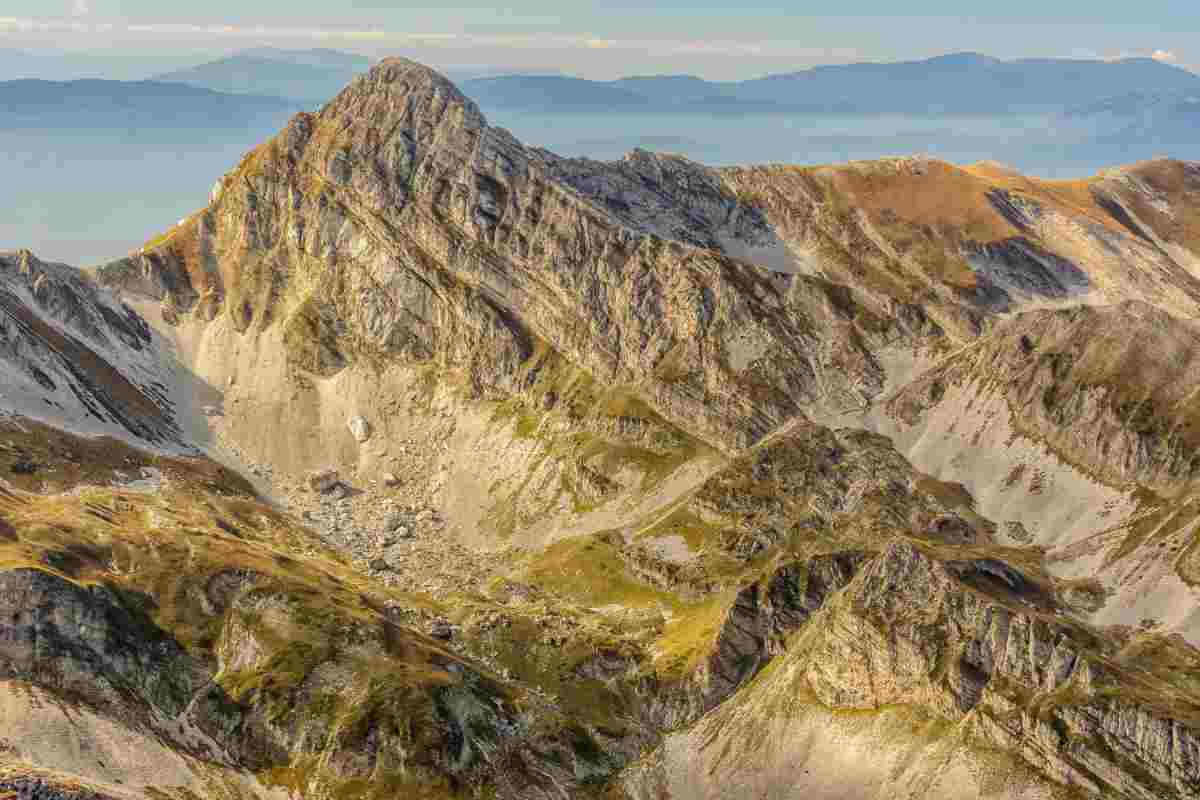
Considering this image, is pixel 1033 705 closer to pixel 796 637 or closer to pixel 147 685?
pixel 796 637

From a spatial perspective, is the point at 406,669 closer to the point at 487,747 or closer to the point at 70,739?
the point at 487,747

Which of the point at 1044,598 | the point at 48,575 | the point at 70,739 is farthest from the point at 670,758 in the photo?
the point at 48,575

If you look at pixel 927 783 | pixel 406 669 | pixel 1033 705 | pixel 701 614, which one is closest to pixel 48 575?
pixel 406 669

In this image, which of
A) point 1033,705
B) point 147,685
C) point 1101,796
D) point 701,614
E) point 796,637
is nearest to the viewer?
point 1101,796

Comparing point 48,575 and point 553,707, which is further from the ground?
point 48,575

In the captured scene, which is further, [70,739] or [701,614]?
[701,614]

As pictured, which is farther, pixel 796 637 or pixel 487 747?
pixel 796 637

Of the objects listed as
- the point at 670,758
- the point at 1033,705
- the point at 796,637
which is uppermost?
the point at 1033,705

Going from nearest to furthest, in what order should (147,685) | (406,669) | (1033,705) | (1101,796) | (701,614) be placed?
(1101,796) < (1033,705) < (147,685) < (406,669) < (701,614)

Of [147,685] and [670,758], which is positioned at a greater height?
[147,685]
